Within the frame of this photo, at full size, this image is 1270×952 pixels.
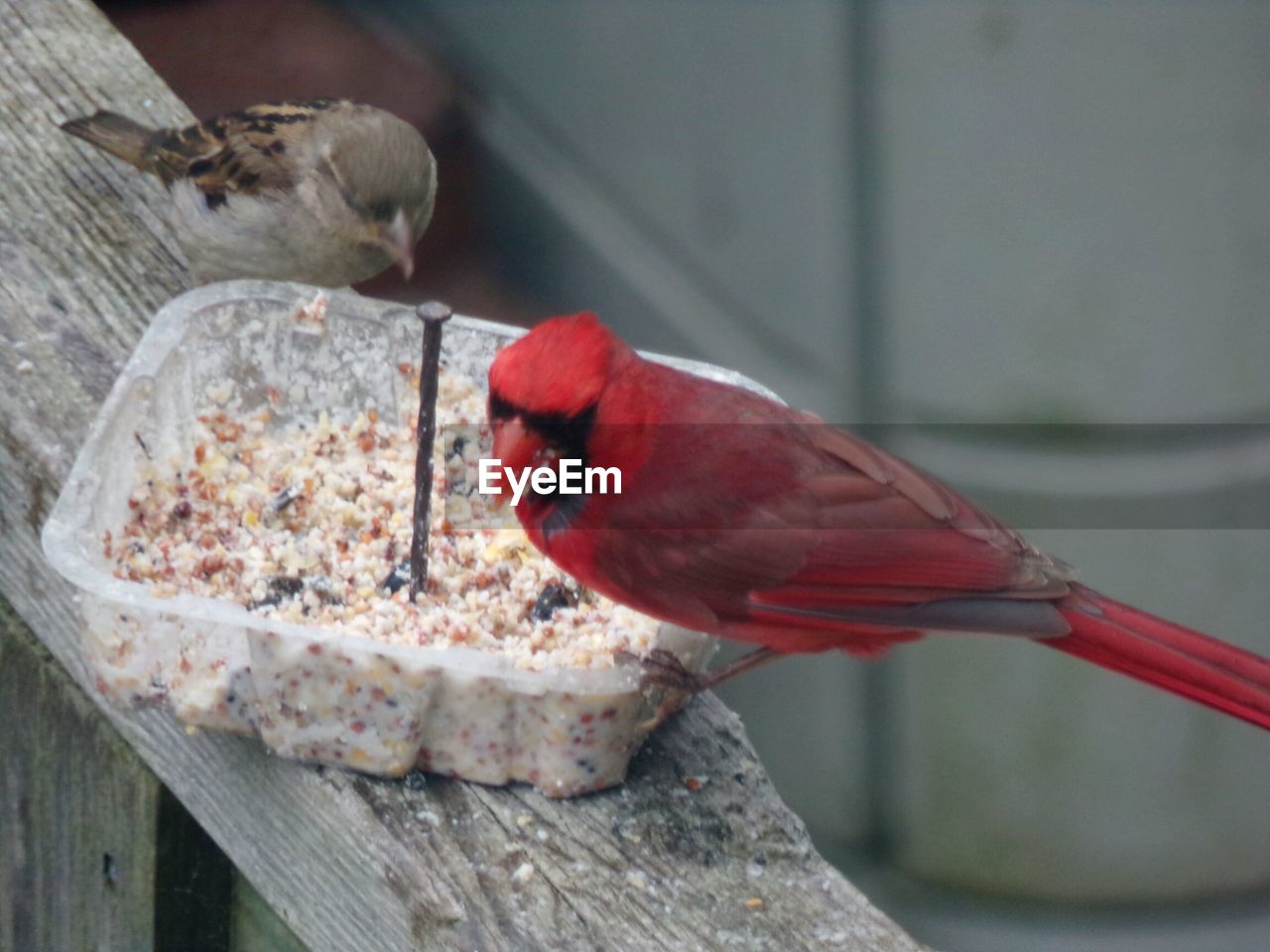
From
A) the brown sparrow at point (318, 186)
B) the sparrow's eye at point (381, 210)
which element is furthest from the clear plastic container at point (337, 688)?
the sparrow's eye at point (381, 210)

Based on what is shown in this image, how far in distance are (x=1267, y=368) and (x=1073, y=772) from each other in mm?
988

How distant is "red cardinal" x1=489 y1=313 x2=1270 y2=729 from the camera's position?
7.09 ft

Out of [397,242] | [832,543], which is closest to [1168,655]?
[832,543]

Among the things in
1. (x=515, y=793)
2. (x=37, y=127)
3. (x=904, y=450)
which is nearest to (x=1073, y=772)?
(x=904, y=450)

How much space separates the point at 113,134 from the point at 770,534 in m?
1.21

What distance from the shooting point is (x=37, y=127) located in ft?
9.02

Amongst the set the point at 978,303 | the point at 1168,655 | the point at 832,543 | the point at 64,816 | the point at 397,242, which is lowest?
the point at 64,816

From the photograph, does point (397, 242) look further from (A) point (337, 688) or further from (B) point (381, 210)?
(A) point (337, 688)

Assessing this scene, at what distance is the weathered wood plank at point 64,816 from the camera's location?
209cm

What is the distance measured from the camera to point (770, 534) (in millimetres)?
2412

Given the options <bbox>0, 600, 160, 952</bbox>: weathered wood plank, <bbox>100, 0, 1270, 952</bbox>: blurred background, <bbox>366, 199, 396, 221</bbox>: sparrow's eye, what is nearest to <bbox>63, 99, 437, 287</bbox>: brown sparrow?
<bbox>366, 199, 396, 221</bbox>: sparrow's eye

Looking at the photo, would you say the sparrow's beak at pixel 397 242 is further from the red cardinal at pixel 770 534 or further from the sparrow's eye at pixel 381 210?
the red cardinal at pixel 770 534

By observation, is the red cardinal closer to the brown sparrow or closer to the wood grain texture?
the wood grain texture

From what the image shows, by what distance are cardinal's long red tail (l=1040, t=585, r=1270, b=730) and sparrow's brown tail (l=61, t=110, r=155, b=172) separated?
5.05 feet
